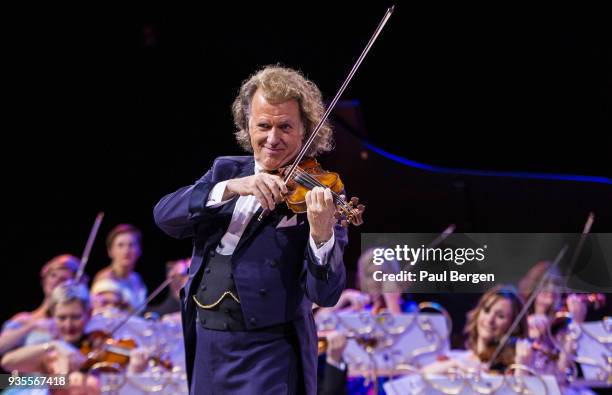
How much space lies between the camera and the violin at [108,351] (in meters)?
3.81

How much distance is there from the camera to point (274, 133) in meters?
1.81

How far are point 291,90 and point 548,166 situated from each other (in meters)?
4.47

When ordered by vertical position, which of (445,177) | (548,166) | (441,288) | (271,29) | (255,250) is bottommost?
(255,250)

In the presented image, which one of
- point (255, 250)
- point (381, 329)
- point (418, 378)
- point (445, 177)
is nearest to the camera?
point (255, 250)

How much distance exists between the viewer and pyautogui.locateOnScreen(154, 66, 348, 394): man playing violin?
5.41 feet

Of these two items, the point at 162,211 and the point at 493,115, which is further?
the point at 493,115

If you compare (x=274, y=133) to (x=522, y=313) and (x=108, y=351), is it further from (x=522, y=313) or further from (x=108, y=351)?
(x=522, y=313)

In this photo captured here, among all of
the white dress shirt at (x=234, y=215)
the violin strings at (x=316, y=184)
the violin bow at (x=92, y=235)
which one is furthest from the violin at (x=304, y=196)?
the violin bow at (x=92, y=235)

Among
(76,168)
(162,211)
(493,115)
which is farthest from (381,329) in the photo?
(76,168)

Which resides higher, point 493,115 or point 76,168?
point 493,115

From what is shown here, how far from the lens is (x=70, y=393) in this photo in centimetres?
344

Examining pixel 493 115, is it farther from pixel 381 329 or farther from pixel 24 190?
pixel 24 190

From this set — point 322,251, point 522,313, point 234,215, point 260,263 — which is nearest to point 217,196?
point 234,215

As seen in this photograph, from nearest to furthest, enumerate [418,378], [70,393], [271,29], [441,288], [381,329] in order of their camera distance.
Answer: [418,378] → [70,393] → [381,329] → [441,288] → [271,29]
